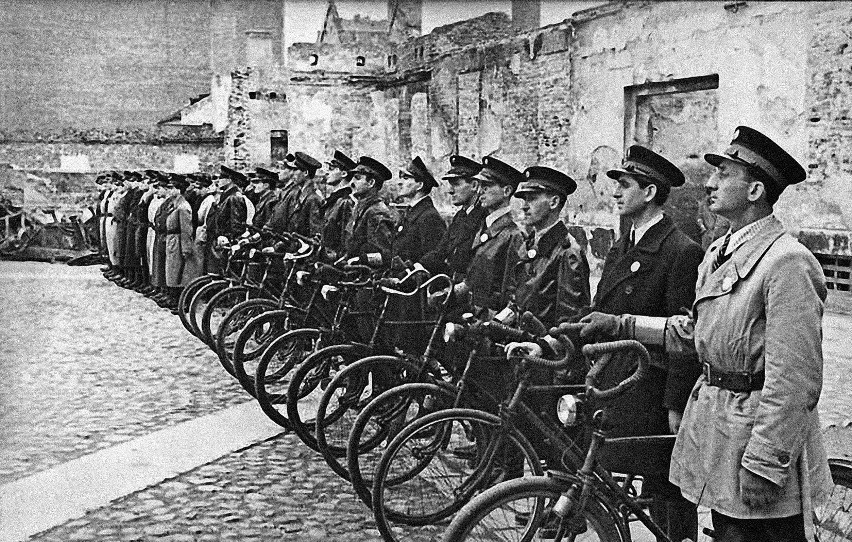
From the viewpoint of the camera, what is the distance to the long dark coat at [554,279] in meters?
4.88

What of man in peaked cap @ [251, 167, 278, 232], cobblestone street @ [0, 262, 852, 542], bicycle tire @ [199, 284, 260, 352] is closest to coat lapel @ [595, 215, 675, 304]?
cobblestone street @ [0, 262, 852, 542]

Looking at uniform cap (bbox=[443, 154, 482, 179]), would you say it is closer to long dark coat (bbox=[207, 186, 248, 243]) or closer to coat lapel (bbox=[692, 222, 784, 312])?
coat lapel (bbox=[692, 222, 784, 312])

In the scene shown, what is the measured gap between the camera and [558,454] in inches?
152

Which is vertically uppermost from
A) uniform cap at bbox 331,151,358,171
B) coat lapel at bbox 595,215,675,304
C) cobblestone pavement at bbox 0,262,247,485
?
uniform cap at bbox 331,151,358,171

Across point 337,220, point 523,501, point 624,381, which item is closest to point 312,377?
point 523,501

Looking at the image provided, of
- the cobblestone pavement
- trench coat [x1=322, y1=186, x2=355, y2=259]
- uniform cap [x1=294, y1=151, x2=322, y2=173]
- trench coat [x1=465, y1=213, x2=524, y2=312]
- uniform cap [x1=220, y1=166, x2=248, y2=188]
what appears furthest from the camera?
uniform cap [x1=220, y1=166, x2=248, y2=188]

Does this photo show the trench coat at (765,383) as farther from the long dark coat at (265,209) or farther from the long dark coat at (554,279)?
the long dark coat at (265,209)

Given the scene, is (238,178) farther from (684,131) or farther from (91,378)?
(684,131)

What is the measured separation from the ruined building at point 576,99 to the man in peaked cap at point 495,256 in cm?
411

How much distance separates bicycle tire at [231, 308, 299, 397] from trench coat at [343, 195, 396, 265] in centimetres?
94

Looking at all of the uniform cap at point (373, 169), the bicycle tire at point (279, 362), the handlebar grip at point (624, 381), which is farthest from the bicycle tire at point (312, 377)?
the handlebar grip at point (624, 381)

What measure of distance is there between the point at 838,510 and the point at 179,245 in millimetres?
10279

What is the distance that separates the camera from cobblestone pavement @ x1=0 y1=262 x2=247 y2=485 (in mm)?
6824

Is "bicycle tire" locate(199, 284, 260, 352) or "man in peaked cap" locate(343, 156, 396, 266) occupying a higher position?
"man in peaked cap" locate(343, 156, 396, 266)
